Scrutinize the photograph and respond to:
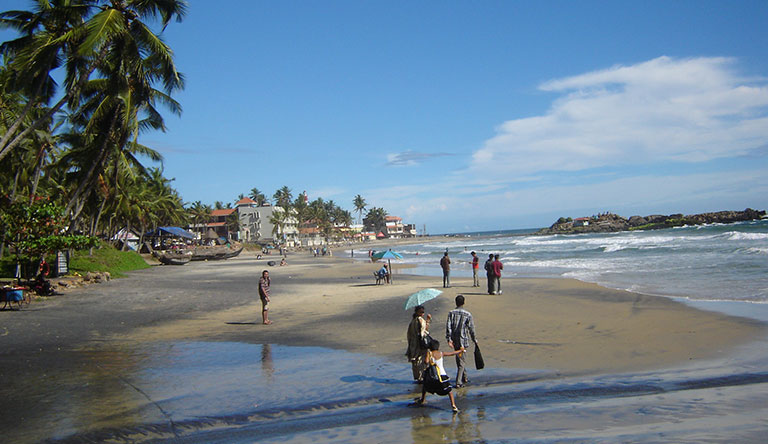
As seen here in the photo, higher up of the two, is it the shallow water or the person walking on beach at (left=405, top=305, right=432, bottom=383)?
the person walking on beach at (left=405, top=305, right=432, bottom=383)

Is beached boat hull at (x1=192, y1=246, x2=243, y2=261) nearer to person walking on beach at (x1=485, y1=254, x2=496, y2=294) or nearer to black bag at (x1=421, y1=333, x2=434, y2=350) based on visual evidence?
person walking on beach at (x1=485, y1=254, x2=496, y2=294)

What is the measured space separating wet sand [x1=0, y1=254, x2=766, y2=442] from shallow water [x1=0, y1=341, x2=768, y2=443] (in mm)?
36

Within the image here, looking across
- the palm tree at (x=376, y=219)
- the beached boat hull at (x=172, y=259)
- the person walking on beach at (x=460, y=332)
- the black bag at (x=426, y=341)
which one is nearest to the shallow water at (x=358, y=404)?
the person walking on beach at (x=460, y=332)

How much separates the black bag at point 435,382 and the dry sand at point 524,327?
2.74 metres

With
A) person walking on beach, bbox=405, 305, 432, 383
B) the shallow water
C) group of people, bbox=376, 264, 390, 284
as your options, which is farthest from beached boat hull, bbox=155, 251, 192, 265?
person walking on beach, bbox=405, 305, 432, 383

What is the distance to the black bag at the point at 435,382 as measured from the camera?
6840 mm

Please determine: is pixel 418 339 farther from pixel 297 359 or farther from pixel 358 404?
pixel 297 359

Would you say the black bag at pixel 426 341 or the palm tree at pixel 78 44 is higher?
the palm tree at pixel 78 44

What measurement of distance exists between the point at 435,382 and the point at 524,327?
666cm

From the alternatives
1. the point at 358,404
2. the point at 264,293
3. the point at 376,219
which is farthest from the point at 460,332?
the point at 376,219

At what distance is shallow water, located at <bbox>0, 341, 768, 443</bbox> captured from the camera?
6.23m

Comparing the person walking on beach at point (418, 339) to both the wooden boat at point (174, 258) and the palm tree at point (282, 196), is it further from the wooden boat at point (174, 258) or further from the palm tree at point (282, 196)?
the palm tree at point (282, 196)

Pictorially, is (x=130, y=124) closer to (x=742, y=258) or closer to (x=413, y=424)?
(x=413, y=424)

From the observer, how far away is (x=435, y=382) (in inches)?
271
